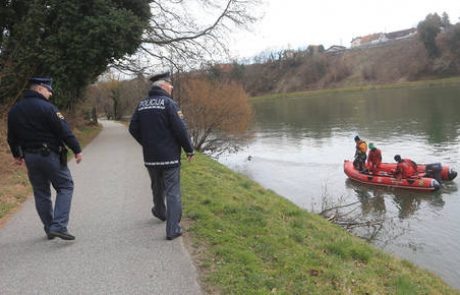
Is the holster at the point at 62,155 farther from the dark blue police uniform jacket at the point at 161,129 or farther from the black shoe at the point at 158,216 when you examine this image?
the black shoe at the point at 158,216

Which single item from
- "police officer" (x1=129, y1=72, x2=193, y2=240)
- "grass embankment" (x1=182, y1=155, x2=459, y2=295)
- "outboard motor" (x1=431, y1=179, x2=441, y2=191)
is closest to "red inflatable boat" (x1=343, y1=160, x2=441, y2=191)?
"outboard motor" (x1=431, y1=179, x2=441, y2=191)

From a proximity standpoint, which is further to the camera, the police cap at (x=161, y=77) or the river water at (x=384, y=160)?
the river water at (x=384, y=160)

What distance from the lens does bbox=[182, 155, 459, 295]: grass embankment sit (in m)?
4.68

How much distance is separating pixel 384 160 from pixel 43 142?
69.4 ft

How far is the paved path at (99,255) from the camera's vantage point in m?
4.52

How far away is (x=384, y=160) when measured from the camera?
23.8 m

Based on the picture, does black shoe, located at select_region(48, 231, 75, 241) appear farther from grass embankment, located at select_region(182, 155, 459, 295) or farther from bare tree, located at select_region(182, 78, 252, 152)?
bare tree, located at select_region(182, 78, 252, 152)

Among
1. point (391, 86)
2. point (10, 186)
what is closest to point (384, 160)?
point (10, 186)

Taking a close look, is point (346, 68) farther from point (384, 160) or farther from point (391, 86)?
point (384, 160)

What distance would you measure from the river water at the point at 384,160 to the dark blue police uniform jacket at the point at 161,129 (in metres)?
6.93

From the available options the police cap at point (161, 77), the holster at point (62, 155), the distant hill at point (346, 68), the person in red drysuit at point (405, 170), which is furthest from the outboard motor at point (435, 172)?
the distant hill at point (346, 68)

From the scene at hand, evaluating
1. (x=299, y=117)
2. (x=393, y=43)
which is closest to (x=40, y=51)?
(x=299, y=117)

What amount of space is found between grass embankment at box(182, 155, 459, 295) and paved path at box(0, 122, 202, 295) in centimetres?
35

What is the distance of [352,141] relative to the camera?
3016cm
